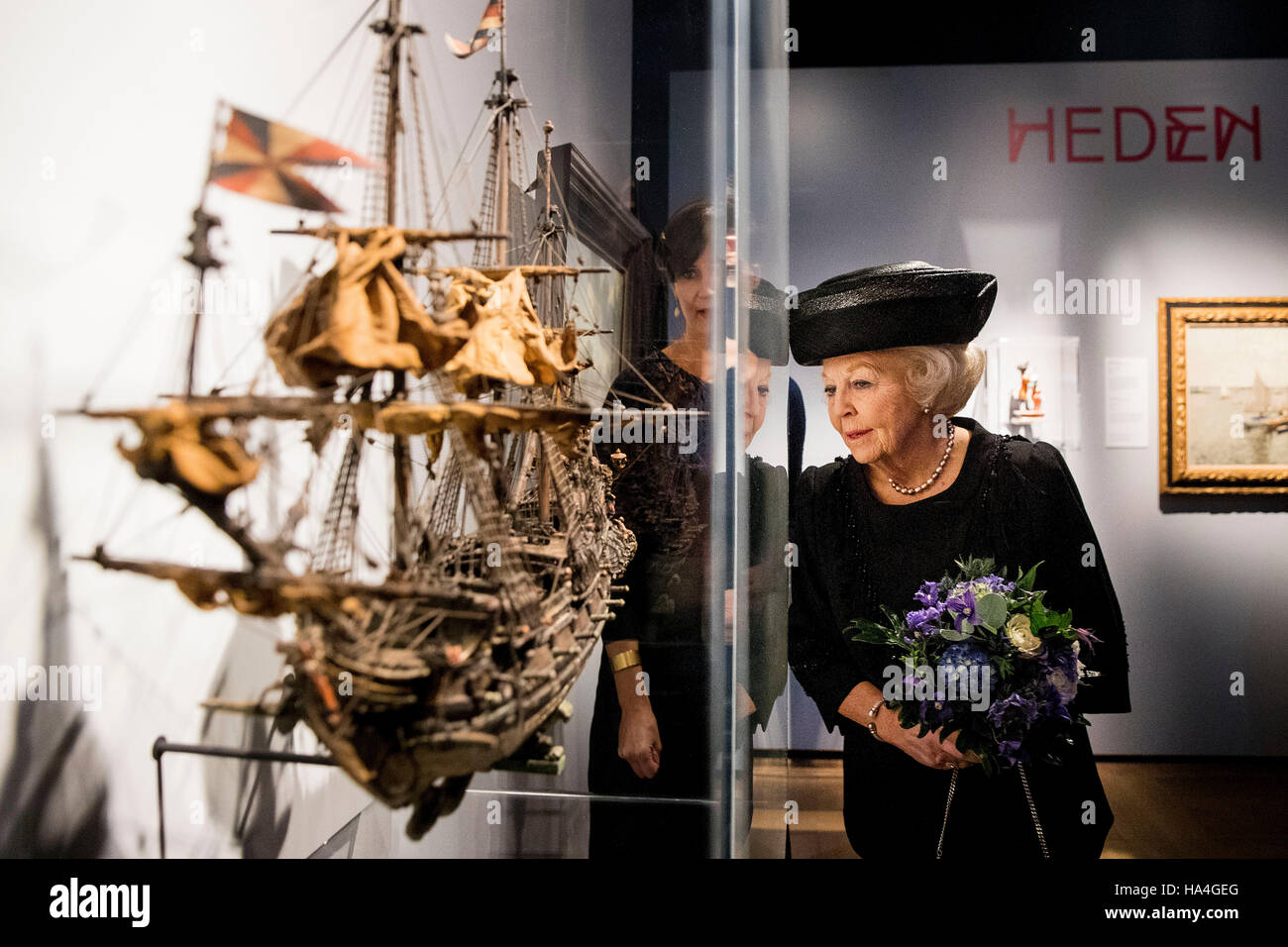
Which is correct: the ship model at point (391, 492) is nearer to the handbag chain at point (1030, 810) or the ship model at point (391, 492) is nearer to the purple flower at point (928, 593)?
the purple flower at point (928, 593)

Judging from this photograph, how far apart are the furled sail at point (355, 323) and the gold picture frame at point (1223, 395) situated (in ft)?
6.62

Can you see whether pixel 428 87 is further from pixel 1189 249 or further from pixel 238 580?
pixel 1189 249

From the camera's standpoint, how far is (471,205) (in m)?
2.21

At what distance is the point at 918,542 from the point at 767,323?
746 mm

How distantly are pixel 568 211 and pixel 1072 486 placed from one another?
1.55 metres

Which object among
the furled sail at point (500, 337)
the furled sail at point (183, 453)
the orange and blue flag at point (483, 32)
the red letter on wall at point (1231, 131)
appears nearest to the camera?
the furled sail at point (183, 453)

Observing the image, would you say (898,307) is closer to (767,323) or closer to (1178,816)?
(767,323)

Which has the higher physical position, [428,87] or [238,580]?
[428,87]

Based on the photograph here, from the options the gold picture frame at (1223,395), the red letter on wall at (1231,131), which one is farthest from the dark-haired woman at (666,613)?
the red letter on wall at (1231,131)

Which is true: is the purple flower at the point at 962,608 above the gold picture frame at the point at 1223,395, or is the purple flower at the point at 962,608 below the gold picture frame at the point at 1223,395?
below

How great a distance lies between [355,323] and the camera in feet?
4.78

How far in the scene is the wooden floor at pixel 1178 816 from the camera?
98.3 inches
